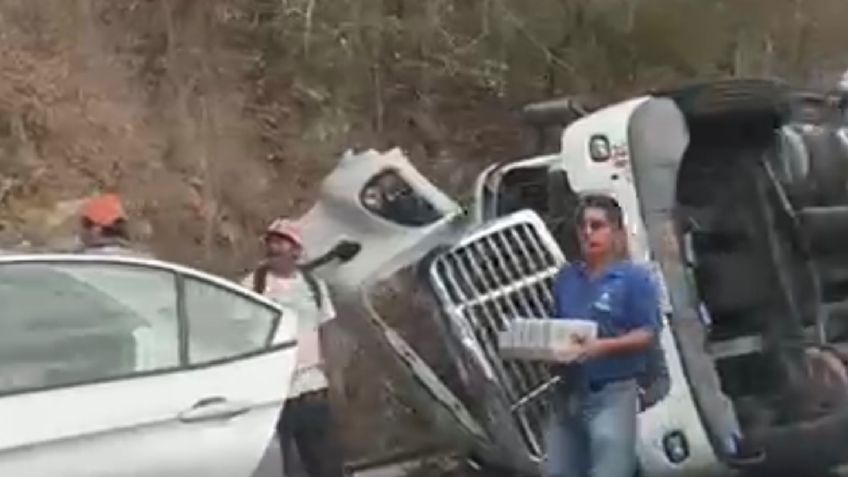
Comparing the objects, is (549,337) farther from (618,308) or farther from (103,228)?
A: (103,228)

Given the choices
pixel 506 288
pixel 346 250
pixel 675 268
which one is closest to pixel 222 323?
pixel 346 250

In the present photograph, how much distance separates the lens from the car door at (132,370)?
6.65 meters

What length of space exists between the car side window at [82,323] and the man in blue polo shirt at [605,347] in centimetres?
160

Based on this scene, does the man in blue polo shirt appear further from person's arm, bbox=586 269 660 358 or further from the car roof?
the car roof

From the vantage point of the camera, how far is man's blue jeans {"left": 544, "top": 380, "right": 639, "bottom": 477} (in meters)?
7.62

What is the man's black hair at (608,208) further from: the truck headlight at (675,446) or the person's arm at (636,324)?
the truck headlight at (675,446)

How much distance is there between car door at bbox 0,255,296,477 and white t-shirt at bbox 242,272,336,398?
1.17 m

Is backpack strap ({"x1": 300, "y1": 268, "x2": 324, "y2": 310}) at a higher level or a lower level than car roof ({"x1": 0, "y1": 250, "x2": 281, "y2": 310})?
lower

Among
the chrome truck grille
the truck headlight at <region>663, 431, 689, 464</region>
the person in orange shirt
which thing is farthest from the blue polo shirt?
the person in orange shirt

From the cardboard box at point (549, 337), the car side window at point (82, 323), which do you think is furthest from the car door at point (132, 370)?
the cardboard box at point (549, 337)

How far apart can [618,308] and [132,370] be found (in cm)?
189

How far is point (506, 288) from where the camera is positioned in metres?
9.20

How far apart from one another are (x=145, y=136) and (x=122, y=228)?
13.9ft

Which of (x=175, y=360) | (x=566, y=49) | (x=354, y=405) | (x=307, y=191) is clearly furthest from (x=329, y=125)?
(x=175, y=360)
